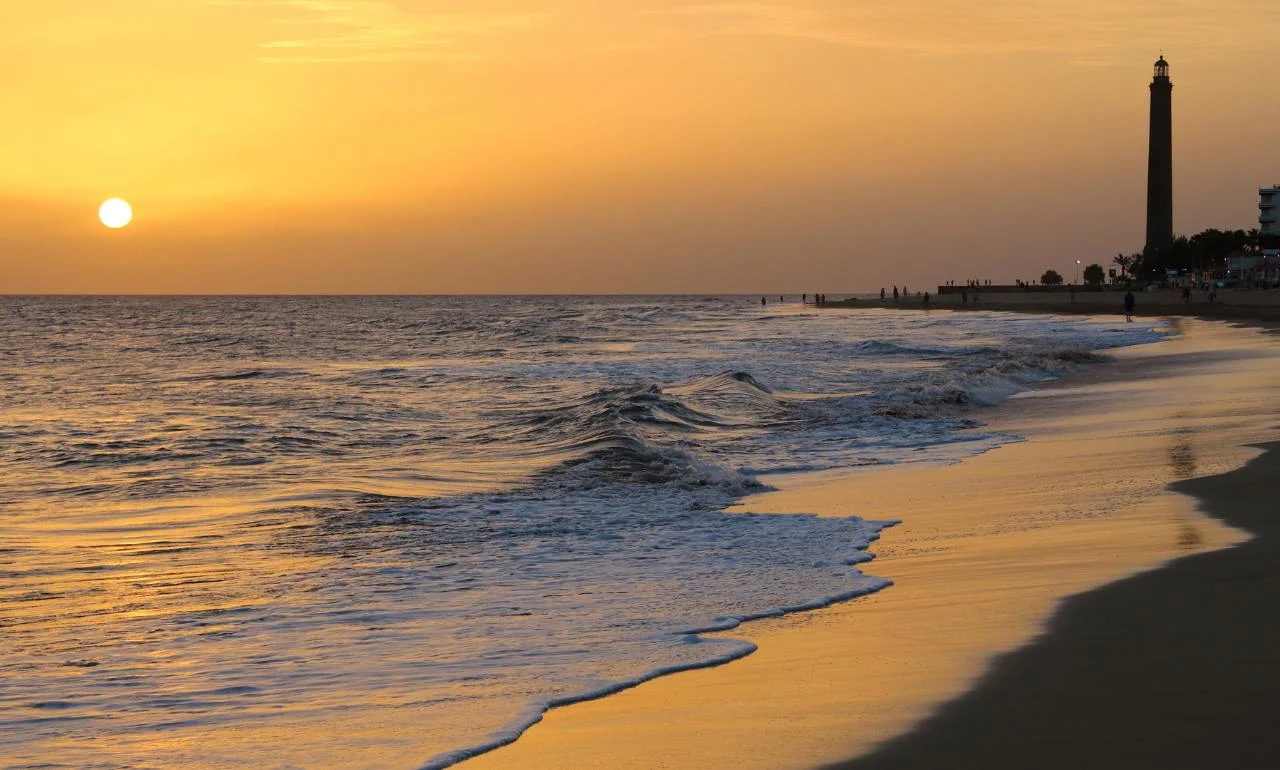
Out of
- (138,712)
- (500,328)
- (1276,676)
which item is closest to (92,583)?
(138,712)

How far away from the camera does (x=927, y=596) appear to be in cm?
748

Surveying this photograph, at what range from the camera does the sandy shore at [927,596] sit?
199 inches

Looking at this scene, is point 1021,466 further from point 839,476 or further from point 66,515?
point 66,515

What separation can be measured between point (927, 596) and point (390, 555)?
410cm

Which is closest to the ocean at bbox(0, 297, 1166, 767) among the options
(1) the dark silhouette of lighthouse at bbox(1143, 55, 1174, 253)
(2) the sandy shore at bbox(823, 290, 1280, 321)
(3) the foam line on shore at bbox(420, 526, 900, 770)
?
(3) the foam line on shore at bbox(420, 526, 900, 770)

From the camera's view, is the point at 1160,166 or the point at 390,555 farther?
the point at 1160,166

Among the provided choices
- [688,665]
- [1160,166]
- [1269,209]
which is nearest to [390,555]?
[688,665]

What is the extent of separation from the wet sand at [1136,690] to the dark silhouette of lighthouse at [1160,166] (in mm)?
131964

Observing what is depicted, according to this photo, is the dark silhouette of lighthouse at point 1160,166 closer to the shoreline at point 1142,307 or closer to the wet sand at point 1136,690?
the shoreline at point 1142,307

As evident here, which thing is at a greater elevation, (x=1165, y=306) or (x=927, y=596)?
(x=1165, y=306)

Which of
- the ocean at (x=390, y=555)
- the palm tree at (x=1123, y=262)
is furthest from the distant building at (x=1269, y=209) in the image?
the ocean at (x=390, y=555)

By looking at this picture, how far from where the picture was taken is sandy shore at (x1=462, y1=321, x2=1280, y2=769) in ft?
16.6

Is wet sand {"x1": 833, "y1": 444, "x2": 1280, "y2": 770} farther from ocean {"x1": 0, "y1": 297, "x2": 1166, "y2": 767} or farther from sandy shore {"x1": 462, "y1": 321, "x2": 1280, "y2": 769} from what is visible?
ocean {"x1": 0, "y1": 297, "x2": 1166, "y2": 767}

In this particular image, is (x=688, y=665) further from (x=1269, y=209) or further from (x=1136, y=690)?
(x=1269, y=209)
